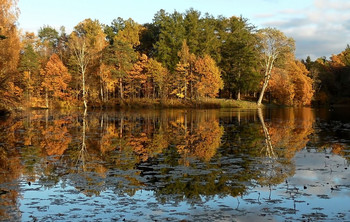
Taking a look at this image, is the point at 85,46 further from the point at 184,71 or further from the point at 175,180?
the point at 175,180

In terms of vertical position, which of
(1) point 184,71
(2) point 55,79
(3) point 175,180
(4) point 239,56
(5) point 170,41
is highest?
(5) point 170,41

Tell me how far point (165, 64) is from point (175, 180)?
60118mm

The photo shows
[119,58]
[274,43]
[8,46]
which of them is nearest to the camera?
[8,46]

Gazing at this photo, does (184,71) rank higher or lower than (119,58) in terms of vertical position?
lower

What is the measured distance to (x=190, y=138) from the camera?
831 inches

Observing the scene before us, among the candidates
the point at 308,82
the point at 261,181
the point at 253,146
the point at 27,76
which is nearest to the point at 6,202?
the point at 261,181

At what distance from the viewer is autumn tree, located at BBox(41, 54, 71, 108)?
6781 centimetres

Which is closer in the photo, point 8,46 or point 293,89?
point 8,46

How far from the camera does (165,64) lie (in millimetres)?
69875

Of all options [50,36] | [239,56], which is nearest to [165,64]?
[239,56]

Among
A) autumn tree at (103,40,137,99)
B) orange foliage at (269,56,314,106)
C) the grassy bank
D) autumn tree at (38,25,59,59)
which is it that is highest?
autumn tree at (38,25,59,59)

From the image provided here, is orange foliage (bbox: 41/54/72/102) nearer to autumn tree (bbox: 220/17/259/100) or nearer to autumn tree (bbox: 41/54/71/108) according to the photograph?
autumn tree (bbox: 41/54/71/108)

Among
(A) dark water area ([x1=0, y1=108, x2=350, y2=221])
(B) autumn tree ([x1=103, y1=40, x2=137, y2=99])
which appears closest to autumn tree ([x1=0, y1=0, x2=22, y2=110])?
(A) dark water area ([x1=0, y1=108, x2=350, y2=221])

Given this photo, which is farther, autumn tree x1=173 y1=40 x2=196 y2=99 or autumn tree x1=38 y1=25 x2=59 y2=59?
autumn tree x1=38 y1=25 x2=59 y2=59
